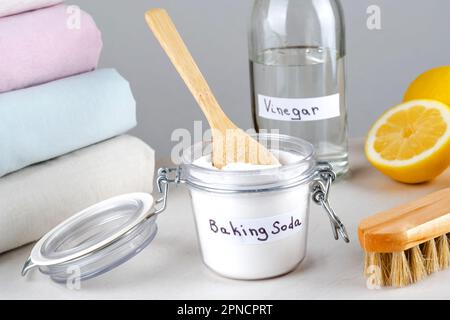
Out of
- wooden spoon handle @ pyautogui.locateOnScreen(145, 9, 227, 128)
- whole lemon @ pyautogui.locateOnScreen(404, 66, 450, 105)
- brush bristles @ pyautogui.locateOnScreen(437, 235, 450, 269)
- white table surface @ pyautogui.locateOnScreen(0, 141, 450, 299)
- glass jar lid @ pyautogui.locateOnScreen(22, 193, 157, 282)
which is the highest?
wooden spoon handle @ pyautogui.locateOnScreen(145, 9, 227, 128)

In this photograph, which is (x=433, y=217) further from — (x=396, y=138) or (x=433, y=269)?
(x=396, y=138)

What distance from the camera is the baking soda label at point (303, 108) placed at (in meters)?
0.82

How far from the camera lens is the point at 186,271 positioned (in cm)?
68

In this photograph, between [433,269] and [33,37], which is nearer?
[433,269]

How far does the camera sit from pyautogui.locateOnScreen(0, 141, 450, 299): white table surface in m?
0.63

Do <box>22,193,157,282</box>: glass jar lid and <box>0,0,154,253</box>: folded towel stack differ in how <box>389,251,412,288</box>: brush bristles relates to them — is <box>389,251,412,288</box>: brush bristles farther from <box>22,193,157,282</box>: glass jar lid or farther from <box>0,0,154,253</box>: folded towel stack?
<box>0,0,154,253</box>: folded towel stack

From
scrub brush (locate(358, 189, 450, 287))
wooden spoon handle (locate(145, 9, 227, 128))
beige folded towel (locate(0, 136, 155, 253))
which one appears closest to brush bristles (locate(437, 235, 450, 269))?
scrub brush (locate(358, 189, 450, 287))

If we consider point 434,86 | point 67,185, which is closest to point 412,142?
point 434,86

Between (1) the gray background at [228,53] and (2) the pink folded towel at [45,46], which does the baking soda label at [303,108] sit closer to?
(2) the pink folded towel at [45,46]

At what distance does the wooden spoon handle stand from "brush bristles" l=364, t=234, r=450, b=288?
0.18 metres

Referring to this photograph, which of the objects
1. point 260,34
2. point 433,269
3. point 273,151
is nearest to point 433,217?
point 433,269

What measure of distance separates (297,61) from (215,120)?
0.19m

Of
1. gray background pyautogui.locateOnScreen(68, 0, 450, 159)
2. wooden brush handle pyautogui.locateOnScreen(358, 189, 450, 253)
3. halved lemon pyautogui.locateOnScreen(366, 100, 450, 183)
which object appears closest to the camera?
wooden brush handle pyautogui.locateOnScreen(358, 189, 450, 253)
